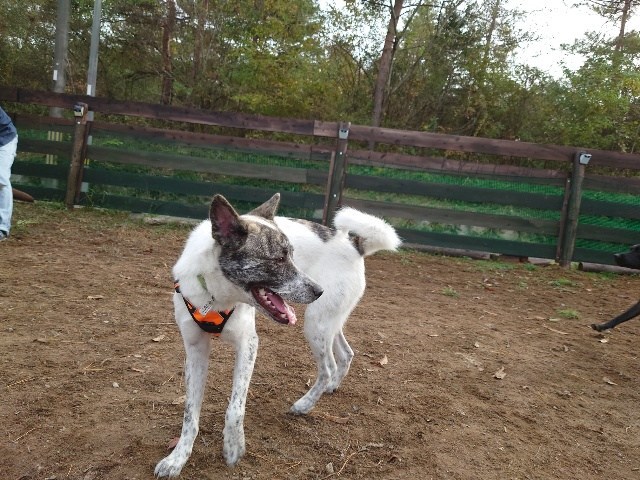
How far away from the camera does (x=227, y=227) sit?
2318 mm

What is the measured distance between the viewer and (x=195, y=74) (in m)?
12.5

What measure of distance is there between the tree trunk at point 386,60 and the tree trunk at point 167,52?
551cm

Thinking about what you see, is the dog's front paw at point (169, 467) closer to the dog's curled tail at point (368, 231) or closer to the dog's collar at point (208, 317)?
the dog's collar at point (208, 317)

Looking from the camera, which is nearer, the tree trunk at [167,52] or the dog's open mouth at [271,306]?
the dog's open mouth at [271,306]

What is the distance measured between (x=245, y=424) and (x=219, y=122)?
21.3 feet

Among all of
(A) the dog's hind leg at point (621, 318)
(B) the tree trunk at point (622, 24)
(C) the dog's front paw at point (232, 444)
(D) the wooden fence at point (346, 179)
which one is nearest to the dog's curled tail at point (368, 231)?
(C) the dog's front paw at point (232, 444)

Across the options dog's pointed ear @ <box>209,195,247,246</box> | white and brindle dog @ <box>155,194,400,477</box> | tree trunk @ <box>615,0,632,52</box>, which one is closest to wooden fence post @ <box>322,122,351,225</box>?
white and brindle dog @ <box>155,194,400,477</box>

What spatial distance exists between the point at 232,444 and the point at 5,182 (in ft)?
12.4

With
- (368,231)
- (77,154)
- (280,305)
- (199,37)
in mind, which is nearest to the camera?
(280,305)

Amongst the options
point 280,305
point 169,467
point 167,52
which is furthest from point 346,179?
point 167,52

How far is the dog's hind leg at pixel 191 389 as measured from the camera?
2242 millimetres

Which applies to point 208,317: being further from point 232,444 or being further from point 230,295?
point 232,444

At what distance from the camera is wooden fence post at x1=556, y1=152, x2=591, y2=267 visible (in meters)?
7.80

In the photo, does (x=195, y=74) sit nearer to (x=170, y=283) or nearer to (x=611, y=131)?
(x=170, y=283)
